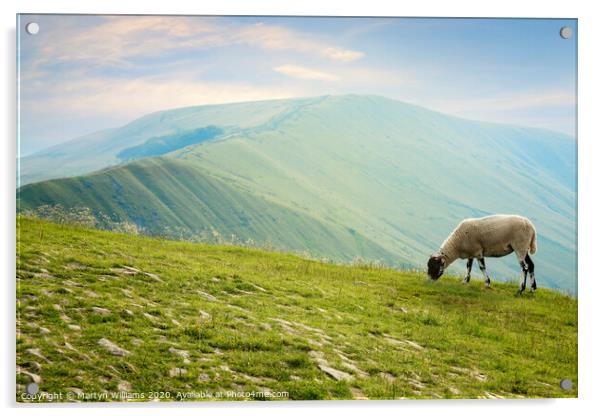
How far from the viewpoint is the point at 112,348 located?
8.83 meters

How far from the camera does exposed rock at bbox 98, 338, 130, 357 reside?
8.80 meters

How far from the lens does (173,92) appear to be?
1224 cm

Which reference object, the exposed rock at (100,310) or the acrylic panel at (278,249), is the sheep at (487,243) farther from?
the exposed rock at (100,310)

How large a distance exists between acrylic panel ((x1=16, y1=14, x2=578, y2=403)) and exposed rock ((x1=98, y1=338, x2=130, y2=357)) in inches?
0.8

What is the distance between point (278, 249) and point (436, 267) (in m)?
3.50

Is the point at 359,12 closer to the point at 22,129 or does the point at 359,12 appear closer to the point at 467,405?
the point at 22,129

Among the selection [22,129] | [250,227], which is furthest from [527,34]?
[250,227]

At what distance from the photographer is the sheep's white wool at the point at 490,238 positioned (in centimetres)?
1213

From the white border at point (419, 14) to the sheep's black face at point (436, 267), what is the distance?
2603mm

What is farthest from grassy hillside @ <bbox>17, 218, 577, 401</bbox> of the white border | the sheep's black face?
the sheep's black face

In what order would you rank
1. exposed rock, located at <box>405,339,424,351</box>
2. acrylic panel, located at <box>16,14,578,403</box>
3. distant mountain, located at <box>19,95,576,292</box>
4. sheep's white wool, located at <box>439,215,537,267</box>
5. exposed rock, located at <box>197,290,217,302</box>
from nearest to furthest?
acrylic panel, located at <box>16,14,578,403</box> < exposed rock, located at <box>405,339,424,351</box> < exposed rock, located at <box>197,290,217,302</box> < distant mountain, located at <box>19,95,576,292</box> < sheep's white wool, located at <box>439,215,537,267</box>

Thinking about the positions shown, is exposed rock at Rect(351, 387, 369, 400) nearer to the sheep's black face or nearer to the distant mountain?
the sheep's black face

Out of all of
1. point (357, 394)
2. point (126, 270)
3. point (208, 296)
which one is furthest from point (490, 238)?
point (126, 270)
